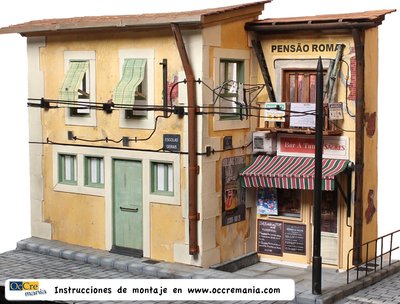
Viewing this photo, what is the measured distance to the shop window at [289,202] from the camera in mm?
19781

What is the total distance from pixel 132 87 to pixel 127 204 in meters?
2.72

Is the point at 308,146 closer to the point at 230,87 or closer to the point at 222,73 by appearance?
the point at 230,87

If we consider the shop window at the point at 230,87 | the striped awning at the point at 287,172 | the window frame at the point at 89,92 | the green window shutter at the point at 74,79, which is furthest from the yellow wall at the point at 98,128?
the striped awning at the point at 287,172

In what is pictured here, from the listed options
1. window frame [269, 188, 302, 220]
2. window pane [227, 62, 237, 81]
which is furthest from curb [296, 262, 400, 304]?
window pane [227, 62, 237, 81]

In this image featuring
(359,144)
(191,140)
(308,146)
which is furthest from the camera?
(308,146)

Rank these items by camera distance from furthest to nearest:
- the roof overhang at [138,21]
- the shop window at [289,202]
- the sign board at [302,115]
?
the shop window at [289,202] < the sign board at [302,115] < the roof overhang at [138,21]

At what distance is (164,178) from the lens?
19328mm

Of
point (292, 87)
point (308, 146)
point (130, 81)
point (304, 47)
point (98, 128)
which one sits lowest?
point (308, 146)

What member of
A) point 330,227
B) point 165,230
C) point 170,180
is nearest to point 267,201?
point 330,227

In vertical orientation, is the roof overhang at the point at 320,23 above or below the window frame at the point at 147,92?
above

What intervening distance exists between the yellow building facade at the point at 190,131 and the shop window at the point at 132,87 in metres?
0.03

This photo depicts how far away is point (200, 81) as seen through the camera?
18266 millimetres

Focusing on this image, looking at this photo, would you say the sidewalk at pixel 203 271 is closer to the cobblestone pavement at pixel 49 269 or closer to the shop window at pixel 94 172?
the cobblestone pavement at pixel 49 269

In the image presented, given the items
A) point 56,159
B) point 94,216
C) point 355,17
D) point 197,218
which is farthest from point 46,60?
point 355,17
